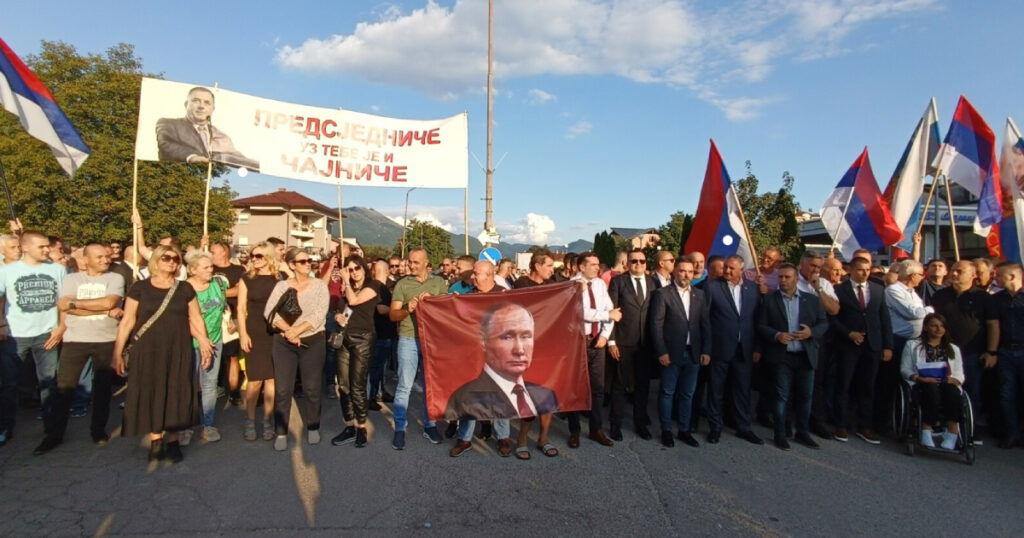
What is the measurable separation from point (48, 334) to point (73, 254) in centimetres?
283

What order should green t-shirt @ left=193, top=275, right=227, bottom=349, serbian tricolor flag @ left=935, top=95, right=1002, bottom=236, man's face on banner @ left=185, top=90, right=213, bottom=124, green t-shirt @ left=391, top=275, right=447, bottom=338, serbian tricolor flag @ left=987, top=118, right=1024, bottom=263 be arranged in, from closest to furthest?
green t-shirt @ left=391, top=275, right=447, bottom=338 → green t-shirt @ left=193, top=275, right=227, bottom=349 → serbian tricolor flag @ left=987, top=118, right=1024, bottom=263 → serbian tricolor flag @ left=935, top=95, right=1002, bottom=236 → man's face on banner @ left=185, top=90, right=213, bottom=124

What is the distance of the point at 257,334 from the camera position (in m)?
5.49

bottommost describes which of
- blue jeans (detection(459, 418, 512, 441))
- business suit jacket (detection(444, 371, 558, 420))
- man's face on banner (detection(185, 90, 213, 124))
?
blue jeans (detection(459, 418, 512, 441))

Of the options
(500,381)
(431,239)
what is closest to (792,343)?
(500,381)

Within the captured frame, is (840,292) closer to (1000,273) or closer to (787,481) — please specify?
(1000,273)

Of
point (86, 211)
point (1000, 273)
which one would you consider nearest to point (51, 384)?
point (1000, 273)

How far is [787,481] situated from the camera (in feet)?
14.9

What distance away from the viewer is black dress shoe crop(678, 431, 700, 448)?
18.0 feet

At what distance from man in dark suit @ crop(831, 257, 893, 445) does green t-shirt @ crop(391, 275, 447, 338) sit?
4.34 m

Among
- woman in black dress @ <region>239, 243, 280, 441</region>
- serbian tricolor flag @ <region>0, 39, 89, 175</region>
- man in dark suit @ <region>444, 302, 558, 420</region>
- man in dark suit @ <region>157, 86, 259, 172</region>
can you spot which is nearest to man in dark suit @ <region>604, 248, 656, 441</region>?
man in dark suit @ <region>444, 302, 558, 420</region>

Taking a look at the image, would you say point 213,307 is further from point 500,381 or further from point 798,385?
point 798,385

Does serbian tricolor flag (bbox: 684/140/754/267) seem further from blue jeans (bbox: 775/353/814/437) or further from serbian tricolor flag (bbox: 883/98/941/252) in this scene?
serbian tricolor flag (bbox: 883/98/941/252)

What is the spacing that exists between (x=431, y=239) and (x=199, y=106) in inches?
3049

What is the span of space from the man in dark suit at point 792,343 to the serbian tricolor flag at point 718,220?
0.98m
